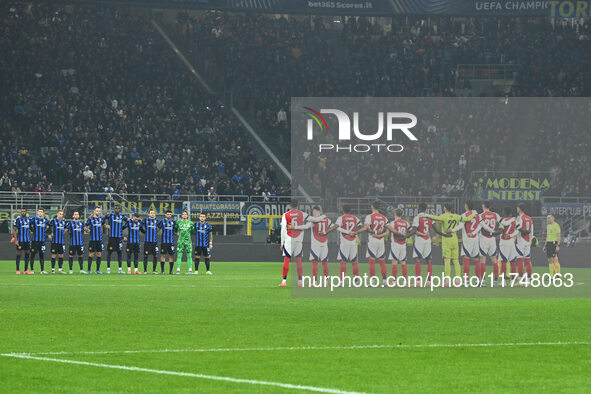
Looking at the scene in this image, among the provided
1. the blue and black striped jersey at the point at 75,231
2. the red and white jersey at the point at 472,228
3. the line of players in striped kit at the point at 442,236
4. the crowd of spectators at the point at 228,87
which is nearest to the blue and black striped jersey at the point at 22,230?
the blue and black striped jersey at the point at 75,231

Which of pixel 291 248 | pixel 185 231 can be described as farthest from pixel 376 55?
pixel 291 248

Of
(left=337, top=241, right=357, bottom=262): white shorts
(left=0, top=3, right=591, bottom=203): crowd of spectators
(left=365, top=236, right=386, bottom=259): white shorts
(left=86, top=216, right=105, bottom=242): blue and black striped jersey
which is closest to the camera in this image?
(left=337, top=241, right=357, bottom=262): white shorts

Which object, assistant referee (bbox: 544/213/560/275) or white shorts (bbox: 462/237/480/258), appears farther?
assistant referee (bbox: 544/213/560/275)

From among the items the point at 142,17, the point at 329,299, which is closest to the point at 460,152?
the point at 142,17

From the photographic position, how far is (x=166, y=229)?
31.1 meters

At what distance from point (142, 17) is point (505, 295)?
3751cm

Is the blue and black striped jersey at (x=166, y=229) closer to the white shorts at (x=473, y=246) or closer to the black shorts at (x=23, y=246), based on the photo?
the black shorts at (x=23, y=246)

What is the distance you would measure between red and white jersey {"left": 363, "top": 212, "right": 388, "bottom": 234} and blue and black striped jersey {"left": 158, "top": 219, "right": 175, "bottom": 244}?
34.9 feet

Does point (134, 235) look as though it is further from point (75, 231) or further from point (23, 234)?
point (23, 234)

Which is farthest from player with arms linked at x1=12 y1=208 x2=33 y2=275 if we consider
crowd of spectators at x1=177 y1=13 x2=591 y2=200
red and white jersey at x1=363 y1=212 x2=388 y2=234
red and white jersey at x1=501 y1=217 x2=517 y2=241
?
crowd of spectators at x1=177 y1=13 x2=591 y2=200

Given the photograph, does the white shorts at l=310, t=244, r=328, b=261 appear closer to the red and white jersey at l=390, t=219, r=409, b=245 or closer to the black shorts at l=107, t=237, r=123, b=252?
the red and white jersey at l=390, t=219, r=409, b=245

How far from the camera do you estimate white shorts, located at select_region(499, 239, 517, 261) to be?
23.4 meters

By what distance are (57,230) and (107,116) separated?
57.9 ft

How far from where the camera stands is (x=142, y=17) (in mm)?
54469
